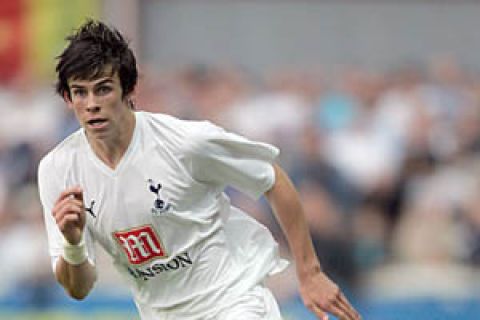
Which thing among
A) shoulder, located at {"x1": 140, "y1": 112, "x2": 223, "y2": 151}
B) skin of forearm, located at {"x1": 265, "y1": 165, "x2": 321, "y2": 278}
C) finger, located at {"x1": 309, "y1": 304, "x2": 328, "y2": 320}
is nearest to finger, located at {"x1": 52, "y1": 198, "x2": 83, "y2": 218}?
shoulder, located at {"x1": 140, "y1": 112, "x2": 223, "y2": 151}

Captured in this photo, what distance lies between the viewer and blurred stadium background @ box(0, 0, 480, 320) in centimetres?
1062

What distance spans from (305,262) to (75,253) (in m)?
0.97

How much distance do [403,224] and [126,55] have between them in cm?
495

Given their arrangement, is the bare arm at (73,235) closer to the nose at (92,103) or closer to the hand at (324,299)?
the nose at (92,103)

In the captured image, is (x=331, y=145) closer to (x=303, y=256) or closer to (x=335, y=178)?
(x=335, y=178)

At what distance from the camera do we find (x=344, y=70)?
13859 mm

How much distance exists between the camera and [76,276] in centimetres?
657

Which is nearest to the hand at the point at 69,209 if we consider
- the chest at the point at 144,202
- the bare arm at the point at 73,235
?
the bare arm at the point at 73,235

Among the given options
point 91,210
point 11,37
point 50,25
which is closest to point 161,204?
point 91,210

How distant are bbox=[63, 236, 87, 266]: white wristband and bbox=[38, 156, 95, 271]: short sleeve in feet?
0.42

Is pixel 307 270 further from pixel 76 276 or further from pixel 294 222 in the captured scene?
pixel 76 276

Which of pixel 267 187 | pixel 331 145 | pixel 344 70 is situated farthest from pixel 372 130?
pixel 267 187

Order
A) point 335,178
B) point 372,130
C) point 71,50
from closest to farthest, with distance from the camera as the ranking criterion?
point 71,50
point 335,178
point 372,130

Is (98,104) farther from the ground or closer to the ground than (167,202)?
farther from the ground
